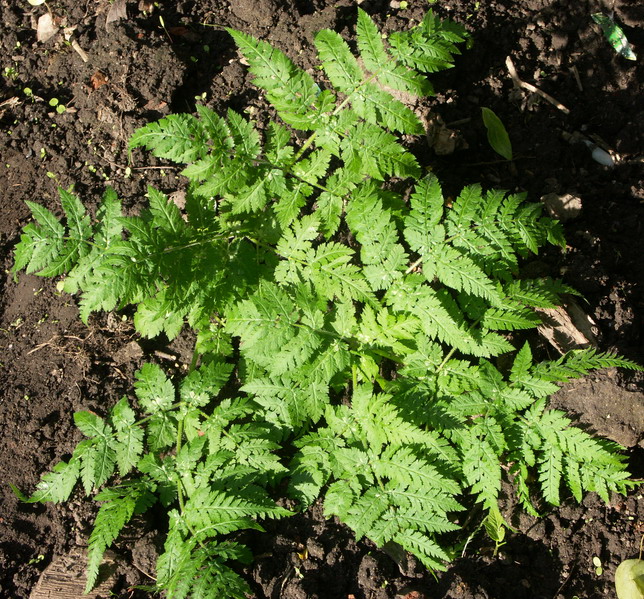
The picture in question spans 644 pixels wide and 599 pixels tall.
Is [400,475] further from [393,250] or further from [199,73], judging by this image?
[199,73]

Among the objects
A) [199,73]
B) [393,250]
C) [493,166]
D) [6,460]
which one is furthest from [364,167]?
[6,460]

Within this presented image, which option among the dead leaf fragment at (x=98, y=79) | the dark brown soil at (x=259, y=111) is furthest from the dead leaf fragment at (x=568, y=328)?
the dead leaf fragment at (x=98, y=79)

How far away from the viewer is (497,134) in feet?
14.5

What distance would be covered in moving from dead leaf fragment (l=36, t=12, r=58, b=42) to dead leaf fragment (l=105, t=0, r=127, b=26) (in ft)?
1.48

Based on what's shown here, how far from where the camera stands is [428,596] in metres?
3.92

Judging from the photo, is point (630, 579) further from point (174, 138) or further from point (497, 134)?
point (174, 138)

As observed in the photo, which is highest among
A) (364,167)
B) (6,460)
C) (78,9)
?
(78,9)

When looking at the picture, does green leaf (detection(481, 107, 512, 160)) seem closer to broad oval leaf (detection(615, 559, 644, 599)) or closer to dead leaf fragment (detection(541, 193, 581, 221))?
dead leaf fragment (detection(541, 193, 581, 221))

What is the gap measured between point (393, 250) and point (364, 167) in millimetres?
517

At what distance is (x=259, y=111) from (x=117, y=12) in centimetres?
131

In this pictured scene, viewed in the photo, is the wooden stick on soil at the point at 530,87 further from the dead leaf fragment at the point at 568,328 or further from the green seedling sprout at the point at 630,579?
the green seedling sprout at the point at 630,579

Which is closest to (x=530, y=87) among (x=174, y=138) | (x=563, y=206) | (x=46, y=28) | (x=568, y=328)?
(x=563, y=206)

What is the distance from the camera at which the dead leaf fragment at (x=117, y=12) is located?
4.54m

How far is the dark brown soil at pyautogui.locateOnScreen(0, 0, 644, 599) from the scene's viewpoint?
4.03m
